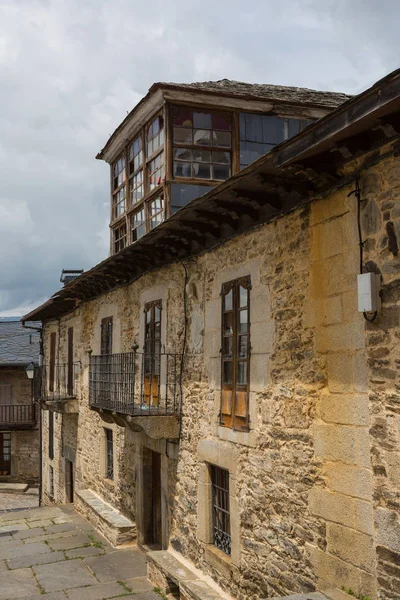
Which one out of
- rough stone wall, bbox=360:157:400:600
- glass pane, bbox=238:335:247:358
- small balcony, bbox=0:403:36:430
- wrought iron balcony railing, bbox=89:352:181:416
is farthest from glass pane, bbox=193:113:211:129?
small balcony, bbox=0:403:36:430

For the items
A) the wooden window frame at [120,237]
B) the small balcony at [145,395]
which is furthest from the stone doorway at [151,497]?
the wooden window frame at [120,237]

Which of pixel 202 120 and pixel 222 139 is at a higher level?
pixel 202 120

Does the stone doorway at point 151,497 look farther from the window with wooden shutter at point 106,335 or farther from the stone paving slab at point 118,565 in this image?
the window with wooden shutter at point 106,335

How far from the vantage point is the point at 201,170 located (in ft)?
34.3

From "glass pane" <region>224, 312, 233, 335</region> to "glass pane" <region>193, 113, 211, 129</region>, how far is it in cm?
450

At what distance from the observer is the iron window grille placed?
1219cm

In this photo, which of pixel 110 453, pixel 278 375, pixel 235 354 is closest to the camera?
pixel 278 375

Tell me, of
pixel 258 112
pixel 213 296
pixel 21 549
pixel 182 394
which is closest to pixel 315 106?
pixel 258 112

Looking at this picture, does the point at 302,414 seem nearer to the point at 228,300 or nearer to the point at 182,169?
the point at 228,300

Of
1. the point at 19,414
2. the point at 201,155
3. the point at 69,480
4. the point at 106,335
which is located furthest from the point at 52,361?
the point at 201,155

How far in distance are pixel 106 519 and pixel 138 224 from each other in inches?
218

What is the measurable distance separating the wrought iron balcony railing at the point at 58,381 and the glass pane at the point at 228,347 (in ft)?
26.1

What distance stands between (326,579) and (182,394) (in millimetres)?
3620

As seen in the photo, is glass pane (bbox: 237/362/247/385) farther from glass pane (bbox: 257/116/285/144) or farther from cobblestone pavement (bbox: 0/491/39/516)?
cobblestone pavement (bbox: 0/491/39/516)
